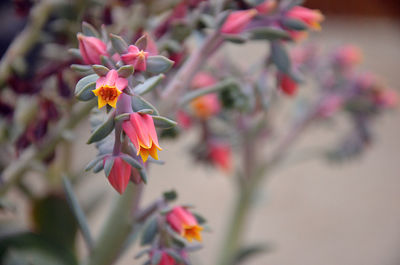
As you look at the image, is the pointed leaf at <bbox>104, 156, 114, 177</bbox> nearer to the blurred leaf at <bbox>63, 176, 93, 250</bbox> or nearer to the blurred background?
the blurred leaf at <bbox>63, 176, 93, 250</bbox>

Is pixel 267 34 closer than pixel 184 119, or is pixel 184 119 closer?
pixel 267 34

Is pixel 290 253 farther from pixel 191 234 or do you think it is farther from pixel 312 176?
pixel 191 234


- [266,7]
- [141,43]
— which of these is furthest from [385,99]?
[141,43]

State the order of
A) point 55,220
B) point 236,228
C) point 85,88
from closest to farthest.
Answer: point 85,88 → point 55,220 → point 236,228

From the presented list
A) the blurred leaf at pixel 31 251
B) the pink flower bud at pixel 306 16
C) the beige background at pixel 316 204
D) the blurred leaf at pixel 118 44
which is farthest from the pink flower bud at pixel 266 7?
the beige background at pixel 316 204

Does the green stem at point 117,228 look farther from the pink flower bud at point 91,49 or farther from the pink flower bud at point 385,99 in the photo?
the pink flower bud at point 385,99

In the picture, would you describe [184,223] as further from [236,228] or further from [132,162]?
[236,228]

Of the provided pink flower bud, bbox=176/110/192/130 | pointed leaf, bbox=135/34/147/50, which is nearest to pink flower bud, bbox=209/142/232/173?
pink flower bud, bbox=176/110/192/130
